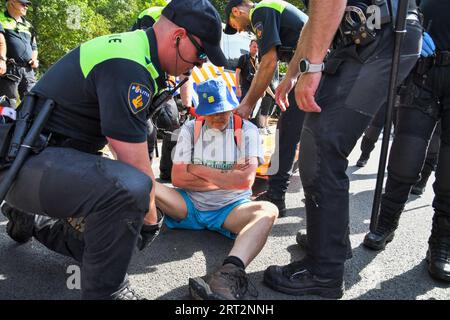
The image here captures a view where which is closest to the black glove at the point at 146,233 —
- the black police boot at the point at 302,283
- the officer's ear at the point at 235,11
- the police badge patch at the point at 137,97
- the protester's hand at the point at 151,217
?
the protester's hand at the point at 151,217

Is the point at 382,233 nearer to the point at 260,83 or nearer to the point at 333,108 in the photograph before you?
the point at 333,108

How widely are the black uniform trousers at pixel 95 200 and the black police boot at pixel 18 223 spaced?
0.63 m

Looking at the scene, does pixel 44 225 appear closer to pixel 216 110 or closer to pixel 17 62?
pixel 216 110

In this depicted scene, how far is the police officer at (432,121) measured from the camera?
2258 mm

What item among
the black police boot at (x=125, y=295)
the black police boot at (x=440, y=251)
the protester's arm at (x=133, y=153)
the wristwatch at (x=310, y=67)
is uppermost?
the wristwatch at (x=310, y=67)

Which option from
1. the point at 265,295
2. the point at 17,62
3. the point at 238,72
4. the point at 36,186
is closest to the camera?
the point at 36,186

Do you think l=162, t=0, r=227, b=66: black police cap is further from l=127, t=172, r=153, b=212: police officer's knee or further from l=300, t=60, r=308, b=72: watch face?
l=127, t=172, r=153, b=212: police officer's knee

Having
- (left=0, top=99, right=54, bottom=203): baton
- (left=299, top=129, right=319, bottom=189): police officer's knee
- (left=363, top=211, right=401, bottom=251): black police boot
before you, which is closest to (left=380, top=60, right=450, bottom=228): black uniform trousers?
(left=363, top=211, right=401, bottom=251): black police boot

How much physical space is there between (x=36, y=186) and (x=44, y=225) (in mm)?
769

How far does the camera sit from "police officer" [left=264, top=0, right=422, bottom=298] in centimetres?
187

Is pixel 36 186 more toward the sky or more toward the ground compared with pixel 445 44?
more toward the ground

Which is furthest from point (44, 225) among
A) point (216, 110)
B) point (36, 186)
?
point (216, 110)

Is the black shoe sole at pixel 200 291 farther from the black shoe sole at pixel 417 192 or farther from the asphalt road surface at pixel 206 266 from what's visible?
the black shoe sole at pixel 417 192

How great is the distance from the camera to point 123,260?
1.63 meters
